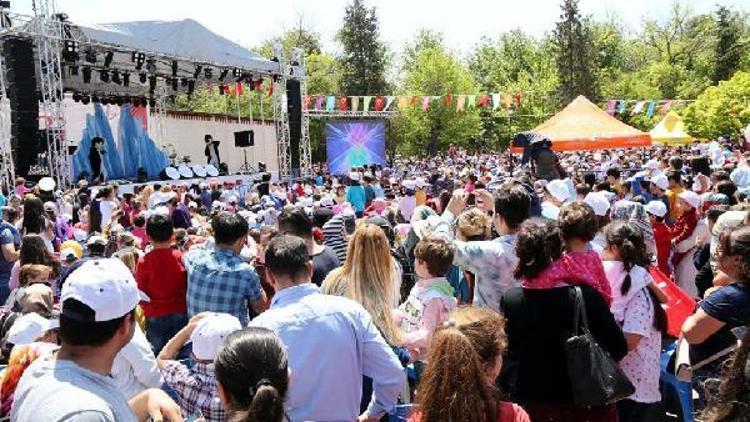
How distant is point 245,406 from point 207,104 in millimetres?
54009

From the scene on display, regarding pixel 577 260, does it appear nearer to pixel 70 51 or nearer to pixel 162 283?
pixel 162 283

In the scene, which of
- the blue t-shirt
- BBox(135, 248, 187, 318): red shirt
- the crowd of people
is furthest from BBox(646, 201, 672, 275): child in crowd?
BBox(135, 248, 187, 318): red shirt

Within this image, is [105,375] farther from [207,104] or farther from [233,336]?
[207,104]

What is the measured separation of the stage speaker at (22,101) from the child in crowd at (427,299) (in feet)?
48.5

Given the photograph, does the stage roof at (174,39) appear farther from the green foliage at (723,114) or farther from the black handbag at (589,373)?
the green foliage at (723,114)

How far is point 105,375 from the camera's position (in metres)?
2.05

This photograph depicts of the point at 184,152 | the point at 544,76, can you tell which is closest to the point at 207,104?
the point at 184,152

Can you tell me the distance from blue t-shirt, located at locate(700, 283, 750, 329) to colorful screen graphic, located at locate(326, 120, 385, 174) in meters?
27.0

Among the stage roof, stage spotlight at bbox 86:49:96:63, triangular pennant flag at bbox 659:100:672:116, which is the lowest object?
triangular pennant flag at bbox 659:100:672:116

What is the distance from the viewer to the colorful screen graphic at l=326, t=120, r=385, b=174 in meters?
29.9

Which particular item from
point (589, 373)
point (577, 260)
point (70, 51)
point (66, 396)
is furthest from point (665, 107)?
point (66, 396)

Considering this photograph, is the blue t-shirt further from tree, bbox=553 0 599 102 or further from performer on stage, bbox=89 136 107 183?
tree, bbox=553 0 599 102

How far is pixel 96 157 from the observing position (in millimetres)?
23594

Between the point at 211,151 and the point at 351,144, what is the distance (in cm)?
622
